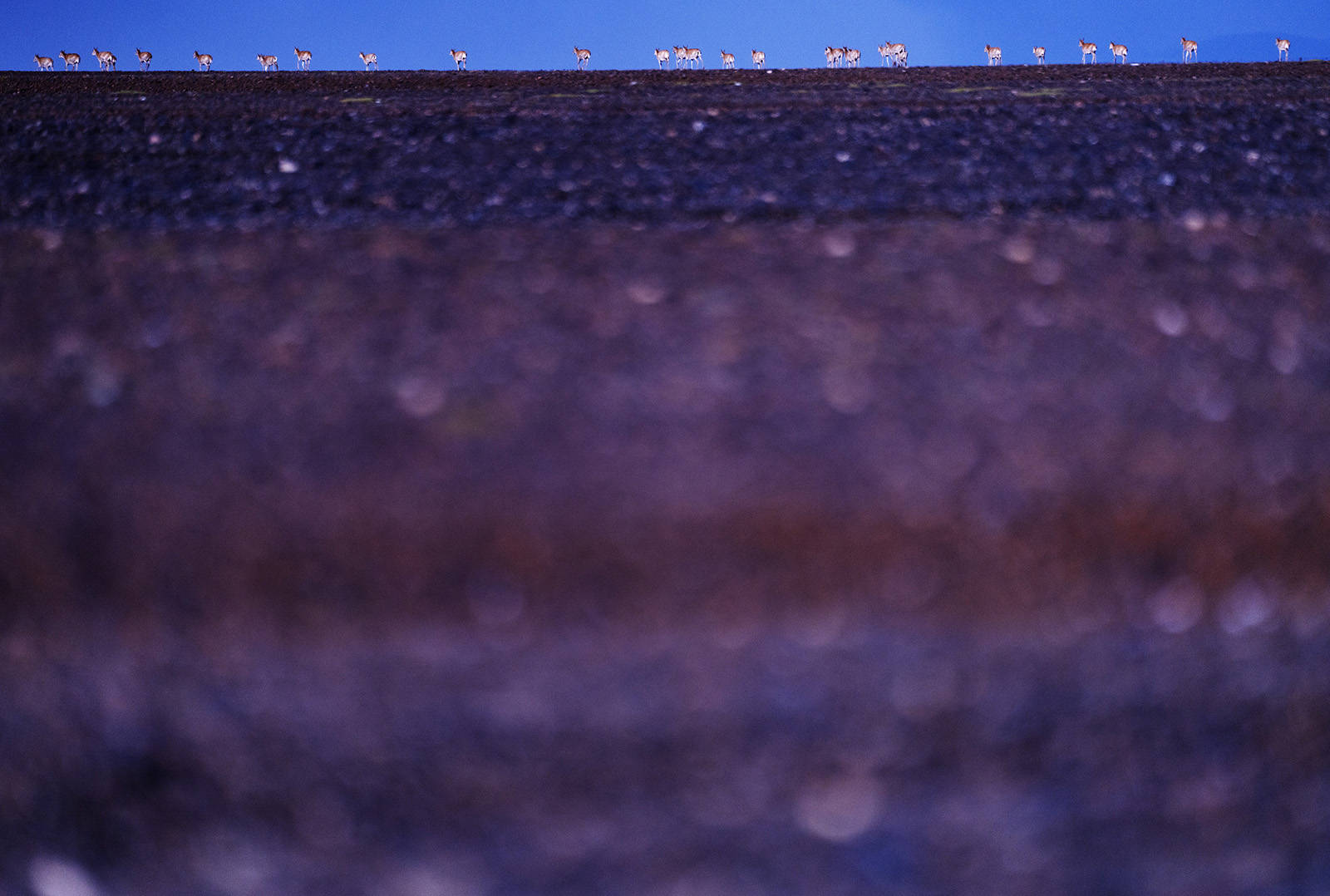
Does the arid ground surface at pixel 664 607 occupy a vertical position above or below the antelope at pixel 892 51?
below

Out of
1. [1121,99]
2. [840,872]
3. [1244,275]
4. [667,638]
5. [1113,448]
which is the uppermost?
[1121,99]

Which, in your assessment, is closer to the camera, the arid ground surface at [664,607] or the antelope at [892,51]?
the arid ground surface at [664,607]

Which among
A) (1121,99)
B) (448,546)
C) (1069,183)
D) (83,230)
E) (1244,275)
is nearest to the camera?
(448,546)

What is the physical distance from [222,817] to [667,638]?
427 mm

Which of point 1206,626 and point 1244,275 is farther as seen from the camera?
point 1244,275

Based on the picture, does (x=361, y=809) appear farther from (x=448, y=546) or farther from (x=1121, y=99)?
(x=1121, y=99)

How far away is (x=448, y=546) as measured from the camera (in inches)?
26.8

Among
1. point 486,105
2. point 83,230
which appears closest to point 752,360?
point 83,230

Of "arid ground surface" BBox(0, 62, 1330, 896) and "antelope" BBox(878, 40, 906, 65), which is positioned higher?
"antelope" BBox(878, 40, 906, 65)

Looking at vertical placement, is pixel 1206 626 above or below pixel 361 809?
above

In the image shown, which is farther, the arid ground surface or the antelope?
the antelope

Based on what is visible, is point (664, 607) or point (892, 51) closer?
point (664, 607)

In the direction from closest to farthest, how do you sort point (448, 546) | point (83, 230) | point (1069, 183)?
1. point (448, 546)
2. point (83, 230)
3. point (1069, 183)

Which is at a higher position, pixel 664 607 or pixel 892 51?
pixel 892 51
